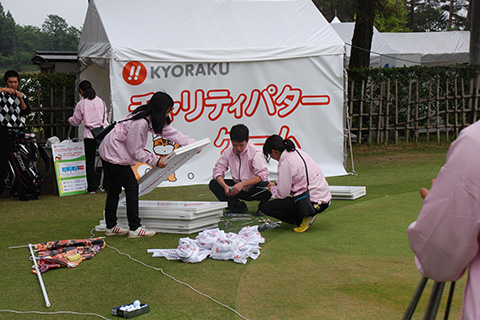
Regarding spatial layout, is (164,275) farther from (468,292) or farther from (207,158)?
Result: (207,158)

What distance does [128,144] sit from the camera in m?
6.02

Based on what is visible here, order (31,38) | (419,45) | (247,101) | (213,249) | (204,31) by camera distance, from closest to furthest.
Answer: (213,249) → (247,101) → (204,31) → (419,45) → (31,38)

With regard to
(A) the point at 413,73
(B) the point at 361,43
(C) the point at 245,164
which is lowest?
(C) the point at 245,164

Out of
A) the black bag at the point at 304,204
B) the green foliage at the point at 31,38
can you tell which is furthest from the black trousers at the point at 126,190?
the green foliage at the point at 31,38

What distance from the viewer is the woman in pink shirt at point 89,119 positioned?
9.32 m

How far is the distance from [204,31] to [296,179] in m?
5.01

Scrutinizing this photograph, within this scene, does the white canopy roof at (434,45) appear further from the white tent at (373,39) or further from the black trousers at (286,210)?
the black trousers at (286,210)

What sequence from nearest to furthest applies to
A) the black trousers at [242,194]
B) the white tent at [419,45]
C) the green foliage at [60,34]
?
1. the black trousers at [242,194]
2. the white tent at [419,45]
3. the green foliage at [60,34]

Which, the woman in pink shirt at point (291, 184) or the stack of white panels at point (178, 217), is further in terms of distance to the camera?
the stack of white panels at point (178, 217)

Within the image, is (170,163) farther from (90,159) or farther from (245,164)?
(90,159)

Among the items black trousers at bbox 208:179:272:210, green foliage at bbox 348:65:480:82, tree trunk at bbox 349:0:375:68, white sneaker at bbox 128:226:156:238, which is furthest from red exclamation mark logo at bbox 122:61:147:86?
tree trunk at bbox 349:0:375:68

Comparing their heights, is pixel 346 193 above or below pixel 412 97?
below

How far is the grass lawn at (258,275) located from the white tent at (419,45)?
16.0 meters

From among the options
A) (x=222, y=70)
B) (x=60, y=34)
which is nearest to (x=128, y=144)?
(x=222, y=70)
